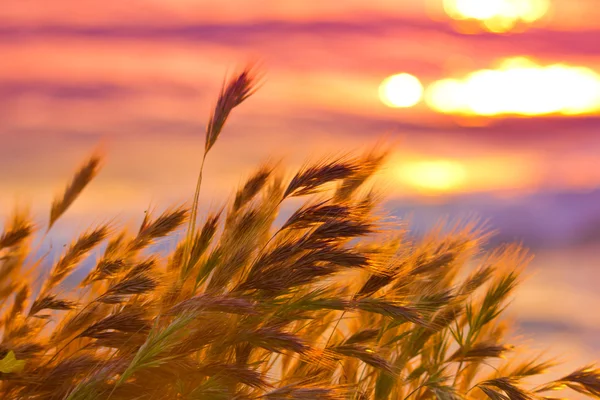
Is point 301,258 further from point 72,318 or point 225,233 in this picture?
point 72,318

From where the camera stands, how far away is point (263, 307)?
6.76 feet

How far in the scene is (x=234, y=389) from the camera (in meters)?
2.04

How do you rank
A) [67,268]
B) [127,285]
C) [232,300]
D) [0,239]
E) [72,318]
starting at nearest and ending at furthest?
[232,300] < [127,285] < [72,318] < [67,268] < [0,239]

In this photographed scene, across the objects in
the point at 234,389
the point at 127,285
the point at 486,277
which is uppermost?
the point at 486,277

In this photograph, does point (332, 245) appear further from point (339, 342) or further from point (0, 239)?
point (0, 239)

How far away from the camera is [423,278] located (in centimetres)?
234

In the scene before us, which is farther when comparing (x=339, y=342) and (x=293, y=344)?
(x=339, y=342)

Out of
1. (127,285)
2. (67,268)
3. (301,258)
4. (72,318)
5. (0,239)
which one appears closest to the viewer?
(301,258)

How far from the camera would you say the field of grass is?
77.9 inches

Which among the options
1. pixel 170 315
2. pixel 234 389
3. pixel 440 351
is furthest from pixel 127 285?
pixel 440 351

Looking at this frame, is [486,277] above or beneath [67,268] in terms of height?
above

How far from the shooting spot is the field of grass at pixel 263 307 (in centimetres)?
198

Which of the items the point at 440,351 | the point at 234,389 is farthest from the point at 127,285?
the point at 440,351

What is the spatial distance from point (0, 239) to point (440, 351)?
1.43 meters
